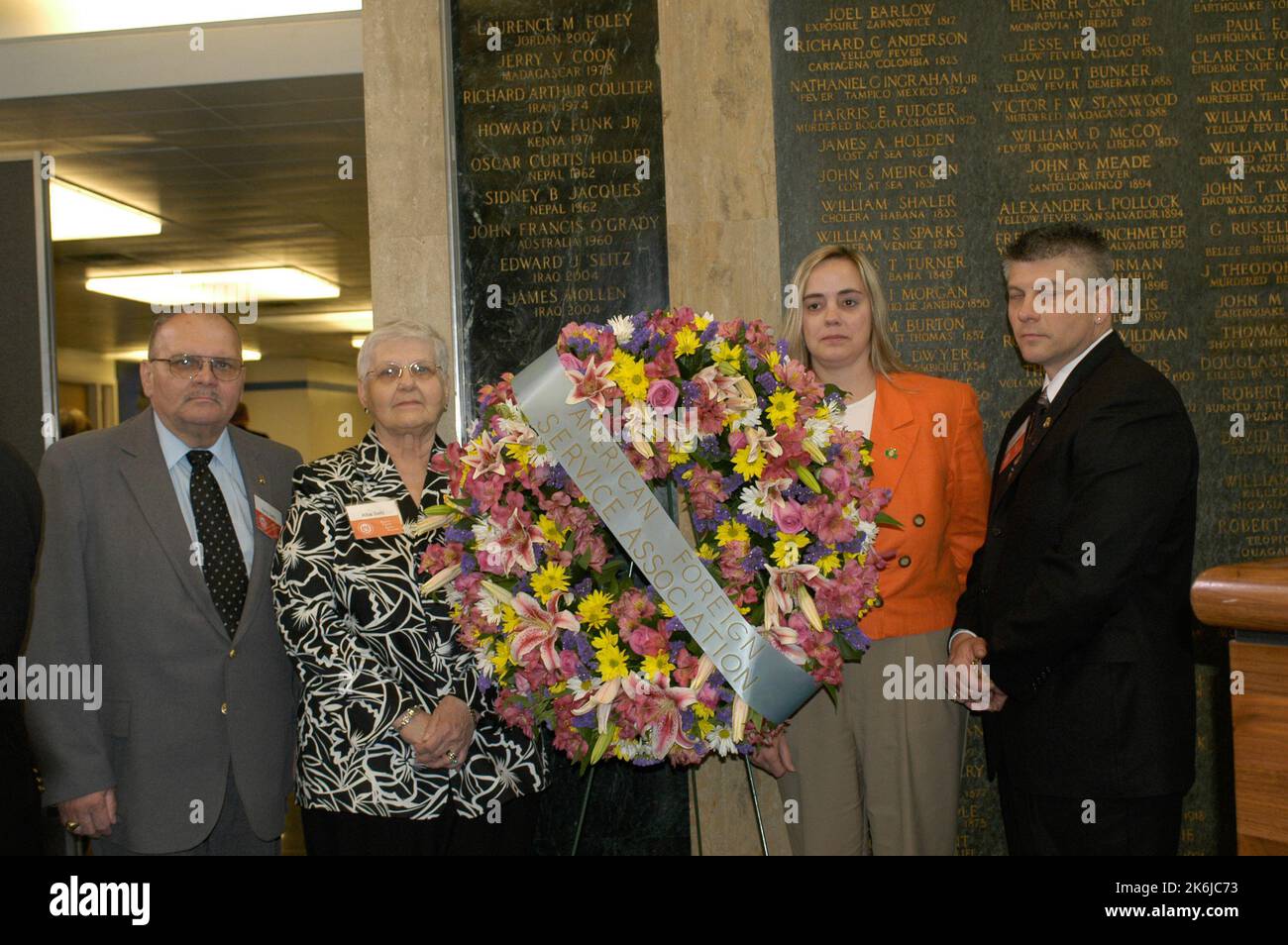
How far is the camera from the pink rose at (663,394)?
85.1 inches

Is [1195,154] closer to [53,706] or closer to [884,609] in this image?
[884,609]

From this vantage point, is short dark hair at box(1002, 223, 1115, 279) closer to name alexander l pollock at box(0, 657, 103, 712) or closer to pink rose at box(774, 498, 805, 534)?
pink rose at box(774, 498, 805, 534)

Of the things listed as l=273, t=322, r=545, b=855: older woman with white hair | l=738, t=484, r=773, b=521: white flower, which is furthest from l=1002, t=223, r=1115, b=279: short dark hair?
l=273, t=322, r=545, b=855: older woman with white hair

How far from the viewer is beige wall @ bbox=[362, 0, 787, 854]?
3.64 metres

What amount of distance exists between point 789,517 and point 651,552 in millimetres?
284

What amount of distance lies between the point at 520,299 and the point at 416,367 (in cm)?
110

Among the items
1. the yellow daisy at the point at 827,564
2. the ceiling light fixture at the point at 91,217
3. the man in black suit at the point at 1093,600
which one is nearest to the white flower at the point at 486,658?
the yellow daisy at the point at 827,564

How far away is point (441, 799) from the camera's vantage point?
96.3 inches

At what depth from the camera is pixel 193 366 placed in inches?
109

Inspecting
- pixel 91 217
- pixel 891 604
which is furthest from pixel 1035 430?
pixel 91 217

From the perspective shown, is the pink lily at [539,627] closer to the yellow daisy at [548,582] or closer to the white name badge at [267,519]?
the yellow daisy at [548,582]

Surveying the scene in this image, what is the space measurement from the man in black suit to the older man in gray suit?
171 cm

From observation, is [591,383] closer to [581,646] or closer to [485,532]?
[485,532]
